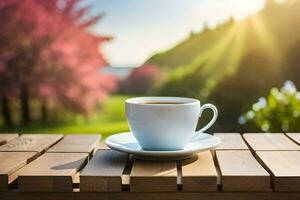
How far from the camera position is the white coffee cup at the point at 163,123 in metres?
1.36

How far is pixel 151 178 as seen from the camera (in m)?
1.21

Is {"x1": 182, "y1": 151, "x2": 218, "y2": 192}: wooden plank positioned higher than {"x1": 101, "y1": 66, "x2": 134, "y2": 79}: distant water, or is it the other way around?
{"x1": 101, "y1": 66, "x2": 134, "y2": 79}: distant water

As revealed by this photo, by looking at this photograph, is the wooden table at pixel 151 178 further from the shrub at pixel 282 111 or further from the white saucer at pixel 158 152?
the shrub at pixel 282 111

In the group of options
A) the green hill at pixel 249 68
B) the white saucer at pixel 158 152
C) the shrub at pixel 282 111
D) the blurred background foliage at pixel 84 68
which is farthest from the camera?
the blurred background foliage at pixel 84 68

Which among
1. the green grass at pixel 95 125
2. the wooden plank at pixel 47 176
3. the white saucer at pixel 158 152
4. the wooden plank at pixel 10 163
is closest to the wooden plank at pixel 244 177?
the white saucer at pixel 158 152

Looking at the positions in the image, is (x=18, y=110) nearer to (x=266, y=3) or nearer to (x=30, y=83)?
(x=30, y=83)

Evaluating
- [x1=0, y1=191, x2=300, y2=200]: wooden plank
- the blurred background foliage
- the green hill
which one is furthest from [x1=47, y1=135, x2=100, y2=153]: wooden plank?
the blurred background foliage

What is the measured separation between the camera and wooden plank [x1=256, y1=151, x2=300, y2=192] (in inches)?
47.1

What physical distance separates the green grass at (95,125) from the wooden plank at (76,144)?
4873 millimetres

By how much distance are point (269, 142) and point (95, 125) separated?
5172 mm

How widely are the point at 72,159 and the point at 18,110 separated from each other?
5.49 meters

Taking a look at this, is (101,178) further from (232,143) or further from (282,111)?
(282,111)

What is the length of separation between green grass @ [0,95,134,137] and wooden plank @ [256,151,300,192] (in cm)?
525

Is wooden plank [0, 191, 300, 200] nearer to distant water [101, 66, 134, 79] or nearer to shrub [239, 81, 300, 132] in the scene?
shrub [239, 81, 300, 132]
